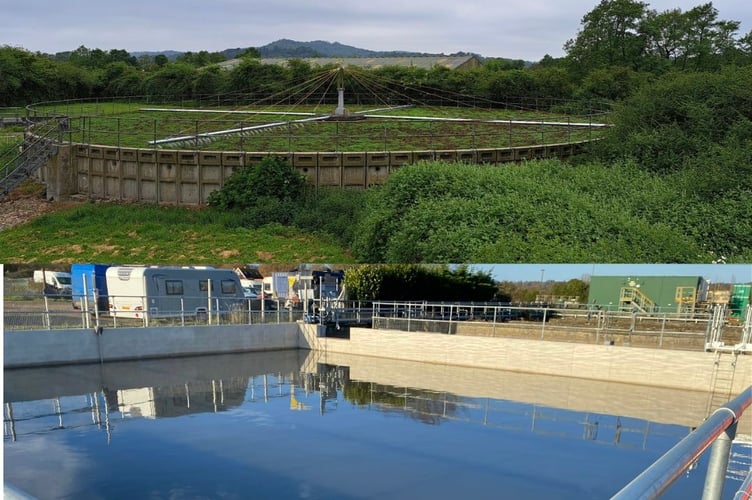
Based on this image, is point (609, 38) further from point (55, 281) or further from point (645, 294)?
point (55, 281)

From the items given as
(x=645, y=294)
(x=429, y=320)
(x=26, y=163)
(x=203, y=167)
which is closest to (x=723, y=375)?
(x=645, y=294)

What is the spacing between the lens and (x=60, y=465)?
7.25m

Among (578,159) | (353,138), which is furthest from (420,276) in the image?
(578,159)

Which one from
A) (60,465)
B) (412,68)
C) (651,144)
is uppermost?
(412,68)

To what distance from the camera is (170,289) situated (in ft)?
61.9

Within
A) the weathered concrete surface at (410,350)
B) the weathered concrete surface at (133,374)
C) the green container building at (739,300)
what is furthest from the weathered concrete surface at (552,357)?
the green container building at (739,300)

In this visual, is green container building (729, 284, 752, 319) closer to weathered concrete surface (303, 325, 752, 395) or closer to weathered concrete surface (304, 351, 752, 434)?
weathered concrete surface (303, 325, 752, 395)

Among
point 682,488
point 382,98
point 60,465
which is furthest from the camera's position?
point 382,98

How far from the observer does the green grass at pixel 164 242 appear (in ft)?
38.3

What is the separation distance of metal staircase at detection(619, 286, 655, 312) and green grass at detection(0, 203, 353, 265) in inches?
296

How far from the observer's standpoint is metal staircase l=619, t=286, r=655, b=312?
54.7 feet

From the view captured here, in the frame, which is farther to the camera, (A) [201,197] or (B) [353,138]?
(B) [353,138]

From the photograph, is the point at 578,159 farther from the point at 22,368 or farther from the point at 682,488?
the point at 22,368

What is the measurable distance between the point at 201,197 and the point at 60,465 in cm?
739
